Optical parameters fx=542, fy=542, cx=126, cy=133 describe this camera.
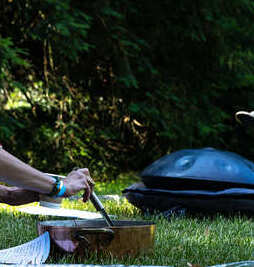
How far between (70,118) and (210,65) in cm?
274

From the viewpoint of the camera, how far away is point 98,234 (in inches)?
93.0

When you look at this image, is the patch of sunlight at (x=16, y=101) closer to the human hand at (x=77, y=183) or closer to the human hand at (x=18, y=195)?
the human hand at (x=18, y=195)

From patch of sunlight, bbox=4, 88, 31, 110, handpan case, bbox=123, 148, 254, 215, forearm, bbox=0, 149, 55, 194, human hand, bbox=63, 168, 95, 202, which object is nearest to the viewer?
forearm, bbox=0, 149, 55, 194

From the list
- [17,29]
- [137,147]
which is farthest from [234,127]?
[17,29]

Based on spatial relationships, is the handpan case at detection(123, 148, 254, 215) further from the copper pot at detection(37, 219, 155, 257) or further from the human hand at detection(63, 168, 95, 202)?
the human hand at detection(63, 168, 95, 202)

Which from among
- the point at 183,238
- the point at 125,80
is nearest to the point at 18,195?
the point at 183,238

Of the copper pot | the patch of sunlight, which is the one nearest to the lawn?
the copper pot

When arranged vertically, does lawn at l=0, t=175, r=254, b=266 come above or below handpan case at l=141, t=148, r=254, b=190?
below

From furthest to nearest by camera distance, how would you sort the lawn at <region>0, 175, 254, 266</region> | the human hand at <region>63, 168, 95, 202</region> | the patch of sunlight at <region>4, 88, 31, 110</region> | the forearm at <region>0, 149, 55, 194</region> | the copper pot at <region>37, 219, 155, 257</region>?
1. the patch of sunlight at <region>4, 88, 31, 110</region>
2. the lawn at <region>0, 175, 254, 266</region>
3. the copper pot at <region>37, 219, 155, 257</region>
4. the human hand at <region>63, 168, 95, 202</region>
5. the forearm at <region>0, 149, 55, 194</region>

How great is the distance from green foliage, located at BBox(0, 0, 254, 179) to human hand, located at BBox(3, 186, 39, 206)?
5205 millimetres

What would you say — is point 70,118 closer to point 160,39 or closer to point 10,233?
point 160,39

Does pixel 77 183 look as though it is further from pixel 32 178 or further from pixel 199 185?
pixel 199 185

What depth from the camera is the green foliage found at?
8.28 meters

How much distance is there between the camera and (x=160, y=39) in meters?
9.27
